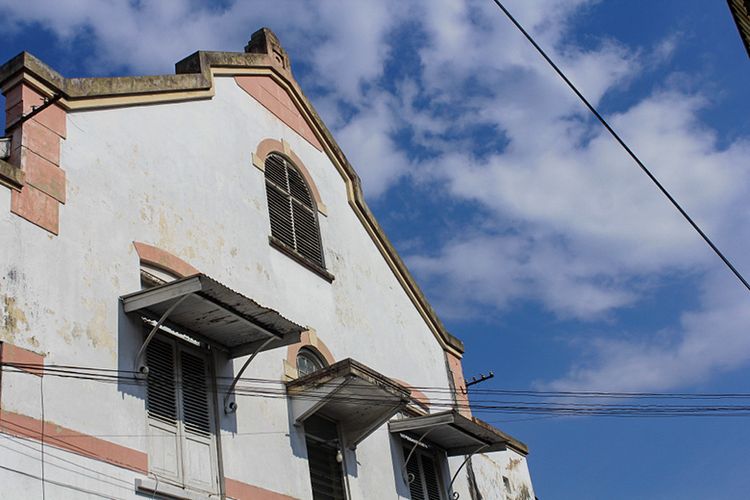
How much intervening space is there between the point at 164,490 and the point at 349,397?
3.86 metres

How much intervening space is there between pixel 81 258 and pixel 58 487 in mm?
2713

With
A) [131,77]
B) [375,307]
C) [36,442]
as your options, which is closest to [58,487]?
[36,442]

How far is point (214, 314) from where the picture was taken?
12.3 m

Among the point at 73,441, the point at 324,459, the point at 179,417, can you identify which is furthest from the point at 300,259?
the point at 73,441

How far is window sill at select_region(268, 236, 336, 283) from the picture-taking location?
1526 cm

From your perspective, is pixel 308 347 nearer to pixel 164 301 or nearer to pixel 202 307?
pixel 202 307

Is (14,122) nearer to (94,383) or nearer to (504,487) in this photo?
(94,383)

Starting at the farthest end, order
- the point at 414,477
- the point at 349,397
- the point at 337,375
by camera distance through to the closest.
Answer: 1. the point at 414,477
2. the point at 349,397
3. the point at 337,375

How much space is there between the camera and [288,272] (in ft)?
50.4

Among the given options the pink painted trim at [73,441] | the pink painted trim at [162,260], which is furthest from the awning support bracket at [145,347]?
the pink painted trim at [162,260]

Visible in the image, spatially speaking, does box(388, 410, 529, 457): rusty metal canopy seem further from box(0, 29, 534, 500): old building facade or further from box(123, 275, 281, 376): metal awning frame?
box(123, 275, 281, 376): metal awning frame

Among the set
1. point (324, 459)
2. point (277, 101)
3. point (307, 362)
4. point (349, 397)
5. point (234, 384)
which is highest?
point (277, 101)

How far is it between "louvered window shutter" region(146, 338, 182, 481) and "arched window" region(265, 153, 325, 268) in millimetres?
3786

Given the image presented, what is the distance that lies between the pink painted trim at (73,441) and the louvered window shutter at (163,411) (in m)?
0.36
